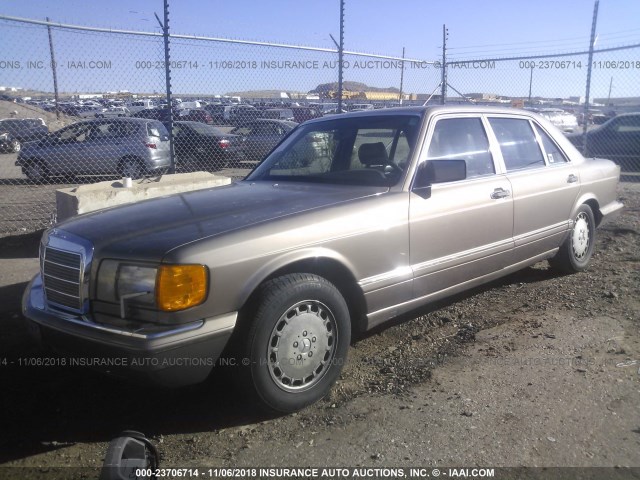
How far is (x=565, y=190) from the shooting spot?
5043mm

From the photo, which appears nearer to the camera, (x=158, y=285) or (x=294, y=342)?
(x=158, y=285)

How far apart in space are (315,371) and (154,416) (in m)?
0.93

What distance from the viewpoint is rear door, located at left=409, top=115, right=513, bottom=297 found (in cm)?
372

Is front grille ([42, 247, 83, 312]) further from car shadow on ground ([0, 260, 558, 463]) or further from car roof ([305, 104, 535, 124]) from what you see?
car roof ([305, 104, 535, 124])

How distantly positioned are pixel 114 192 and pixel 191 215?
374cm

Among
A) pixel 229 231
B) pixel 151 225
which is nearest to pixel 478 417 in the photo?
pixel 229 231

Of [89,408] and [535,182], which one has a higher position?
[535,182]

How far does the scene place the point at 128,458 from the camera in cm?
216

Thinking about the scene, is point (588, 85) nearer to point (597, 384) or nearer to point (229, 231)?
point (597, 384)

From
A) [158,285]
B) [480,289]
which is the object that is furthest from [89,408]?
[480,289]

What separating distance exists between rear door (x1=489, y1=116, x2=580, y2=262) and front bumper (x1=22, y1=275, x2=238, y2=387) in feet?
9.13

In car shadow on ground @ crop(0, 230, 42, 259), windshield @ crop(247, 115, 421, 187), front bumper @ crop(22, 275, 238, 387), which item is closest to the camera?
front bumper @ crop(22, 275, 238, 387)

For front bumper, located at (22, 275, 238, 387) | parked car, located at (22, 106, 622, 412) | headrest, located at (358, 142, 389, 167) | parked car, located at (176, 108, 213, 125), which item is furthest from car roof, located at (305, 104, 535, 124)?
parked car, located at (176, 108, 213, 125)

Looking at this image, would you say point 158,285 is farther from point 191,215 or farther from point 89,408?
point 89,408
